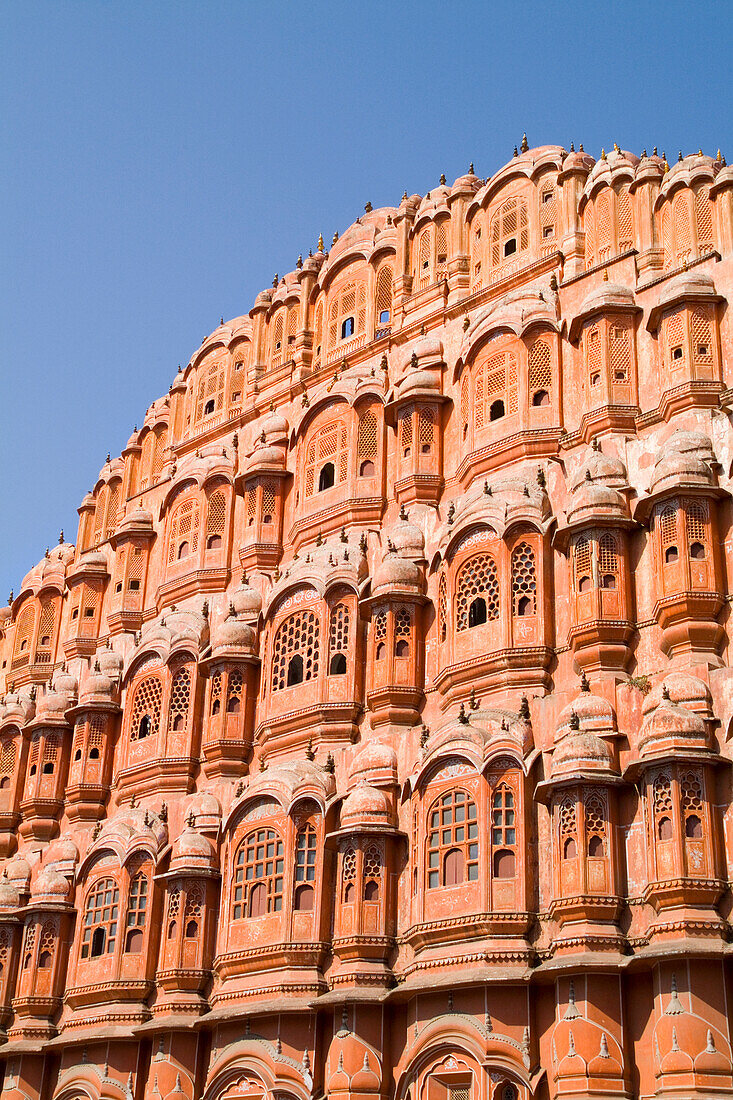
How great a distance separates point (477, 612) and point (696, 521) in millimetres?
4364

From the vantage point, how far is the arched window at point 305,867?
25325mm

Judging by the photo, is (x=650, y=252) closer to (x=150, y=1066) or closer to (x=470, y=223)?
(x=470, y=223)

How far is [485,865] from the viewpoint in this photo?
22.5m

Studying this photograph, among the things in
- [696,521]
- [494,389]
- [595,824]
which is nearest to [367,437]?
[494,389]

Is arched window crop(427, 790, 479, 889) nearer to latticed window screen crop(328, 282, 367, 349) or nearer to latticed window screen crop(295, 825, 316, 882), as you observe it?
latticed window screen crop(295, 825, 316, 882)

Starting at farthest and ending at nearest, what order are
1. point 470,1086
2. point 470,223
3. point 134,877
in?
point 470,223, point 134,877, point 470,1086

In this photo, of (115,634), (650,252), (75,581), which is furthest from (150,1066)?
(650,252)

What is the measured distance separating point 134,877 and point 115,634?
7.96 m

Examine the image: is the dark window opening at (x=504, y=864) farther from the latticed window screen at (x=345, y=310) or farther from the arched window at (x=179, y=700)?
the latticed window screen at (x=345, y=310)

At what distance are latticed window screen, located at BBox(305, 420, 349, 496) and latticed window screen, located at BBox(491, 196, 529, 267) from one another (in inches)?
186

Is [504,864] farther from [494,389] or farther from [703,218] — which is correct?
[703,218]

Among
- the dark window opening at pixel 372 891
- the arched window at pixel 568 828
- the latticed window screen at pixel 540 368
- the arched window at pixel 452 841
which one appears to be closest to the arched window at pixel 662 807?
the arched window at pixel 568 828

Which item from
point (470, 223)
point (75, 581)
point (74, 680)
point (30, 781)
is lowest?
point (30, 781)

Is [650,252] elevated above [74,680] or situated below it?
above
